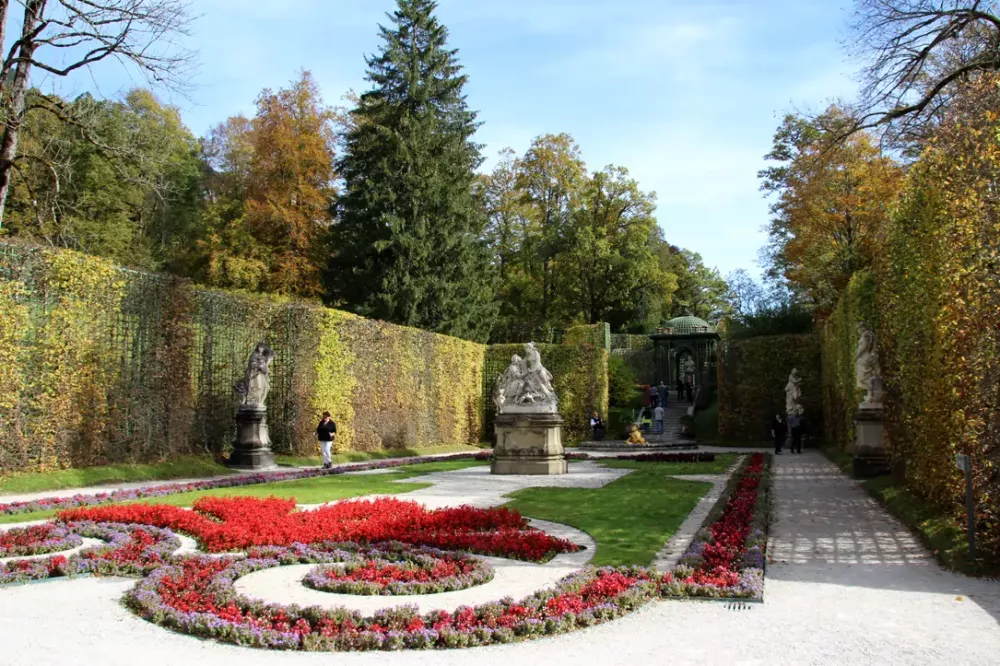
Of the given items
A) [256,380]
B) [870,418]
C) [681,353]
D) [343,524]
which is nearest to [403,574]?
[343,524]

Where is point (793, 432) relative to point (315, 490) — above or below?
above

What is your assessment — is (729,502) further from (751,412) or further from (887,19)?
(751,412)

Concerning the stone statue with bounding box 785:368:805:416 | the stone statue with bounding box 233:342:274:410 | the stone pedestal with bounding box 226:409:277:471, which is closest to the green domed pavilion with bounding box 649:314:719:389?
the stone statue with bounding box 785:368:805:416

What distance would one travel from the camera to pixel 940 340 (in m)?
8.80

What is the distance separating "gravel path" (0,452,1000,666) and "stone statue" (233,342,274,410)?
11.6 metres

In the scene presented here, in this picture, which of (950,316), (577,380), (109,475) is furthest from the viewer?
(577,380)

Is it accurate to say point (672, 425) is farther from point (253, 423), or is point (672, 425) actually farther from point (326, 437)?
point (253, 423)

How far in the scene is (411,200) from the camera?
3281 centimetres

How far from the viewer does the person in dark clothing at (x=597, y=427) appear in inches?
1198

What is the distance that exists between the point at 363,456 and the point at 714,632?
1784 cm

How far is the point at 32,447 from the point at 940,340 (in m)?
14.2

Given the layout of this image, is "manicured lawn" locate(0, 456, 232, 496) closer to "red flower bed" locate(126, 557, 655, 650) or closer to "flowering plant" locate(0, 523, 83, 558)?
"flowering plant" locate(0, 523, 83, 558)

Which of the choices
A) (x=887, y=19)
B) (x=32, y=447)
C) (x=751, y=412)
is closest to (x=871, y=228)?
(x=751, y=412)

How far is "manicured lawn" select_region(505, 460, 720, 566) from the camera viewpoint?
25.9 ft
